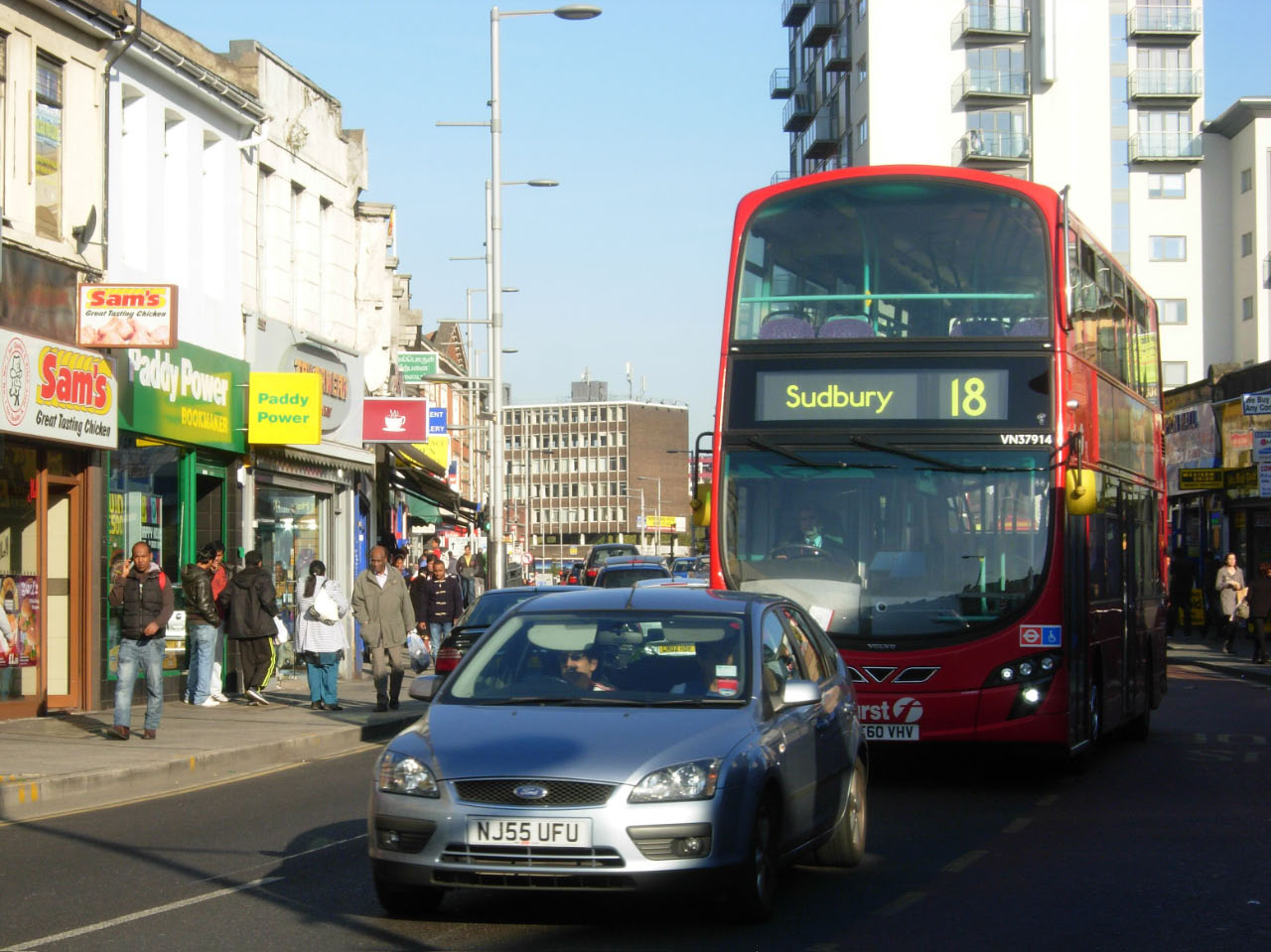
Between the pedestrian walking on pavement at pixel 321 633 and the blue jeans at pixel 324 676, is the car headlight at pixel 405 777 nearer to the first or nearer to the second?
the pedestrian walking on pavement at pixel 321 633

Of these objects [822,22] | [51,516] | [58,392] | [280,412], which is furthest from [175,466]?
[822,22]

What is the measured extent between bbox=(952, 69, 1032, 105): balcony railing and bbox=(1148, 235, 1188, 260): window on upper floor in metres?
9.58

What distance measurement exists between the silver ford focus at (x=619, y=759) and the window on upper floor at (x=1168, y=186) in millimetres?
73829

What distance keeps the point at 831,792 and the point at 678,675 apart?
118cm

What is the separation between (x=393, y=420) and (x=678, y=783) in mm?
21787

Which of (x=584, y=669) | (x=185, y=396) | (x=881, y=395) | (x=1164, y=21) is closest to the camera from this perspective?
(x=584, y=669)

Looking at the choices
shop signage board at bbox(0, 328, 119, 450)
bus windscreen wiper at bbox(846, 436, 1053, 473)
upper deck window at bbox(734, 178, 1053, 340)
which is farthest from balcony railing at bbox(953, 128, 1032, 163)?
bus windscreen wiper at bbox(846, 436, 1053, 473)

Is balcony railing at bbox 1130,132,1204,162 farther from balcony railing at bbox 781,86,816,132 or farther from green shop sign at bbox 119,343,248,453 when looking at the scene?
green shop sign at bbox 119,343,248,453

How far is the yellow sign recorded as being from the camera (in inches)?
952

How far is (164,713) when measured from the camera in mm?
19922

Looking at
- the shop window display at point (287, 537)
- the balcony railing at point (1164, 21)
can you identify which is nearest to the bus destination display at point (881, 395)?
the shop window display at point (287, 537)

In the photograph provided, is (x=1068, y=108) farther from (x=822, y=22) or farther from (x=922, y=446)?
(x=922, y=446)

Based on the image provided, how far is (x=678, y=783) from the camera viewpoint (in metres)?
7.26

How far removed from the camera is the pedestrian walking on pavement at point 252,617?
68.8ft
